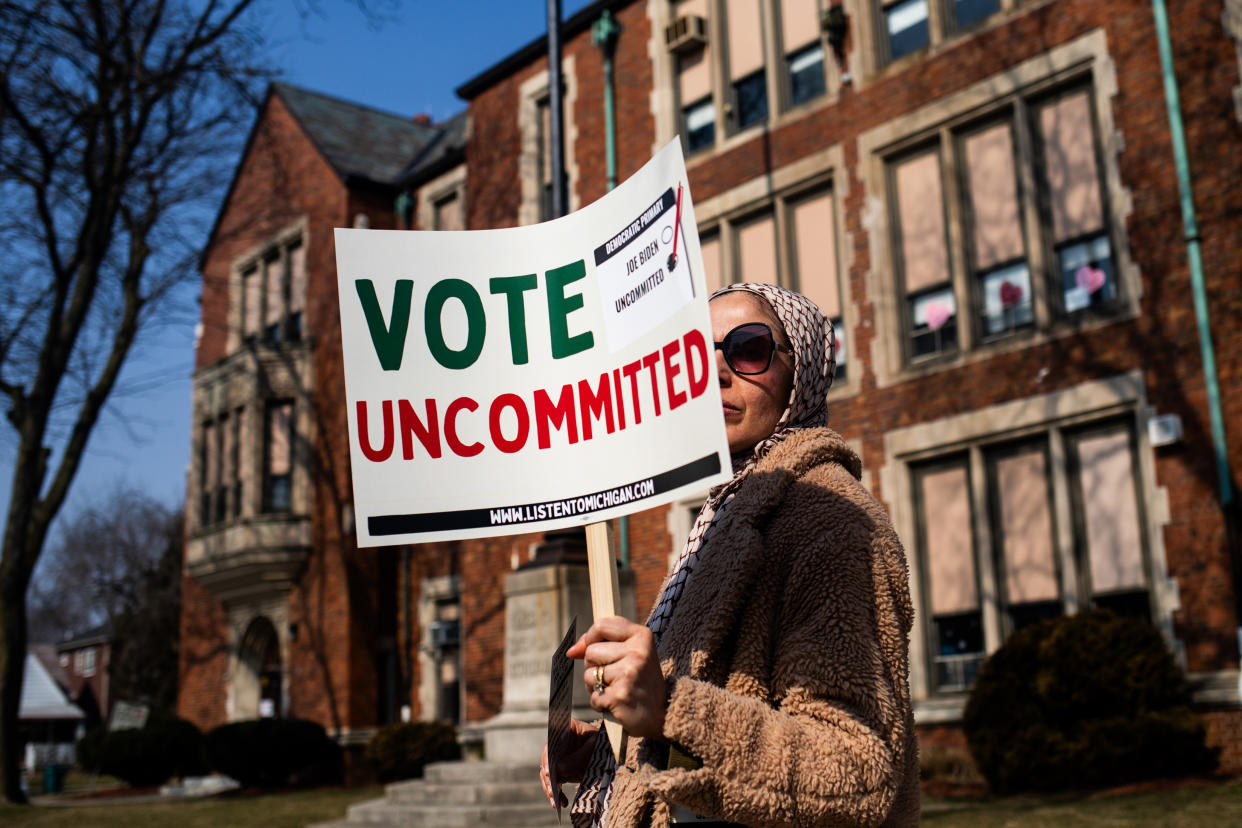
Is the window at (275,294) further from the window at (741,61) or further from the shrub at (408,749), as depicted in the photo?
the window at (741,61)

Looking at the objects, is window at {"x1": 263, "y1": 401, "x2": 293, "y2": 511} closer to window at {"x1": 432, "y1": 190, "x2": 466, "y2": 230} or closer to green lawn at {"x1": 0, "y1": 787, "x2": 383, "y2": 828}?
window at {"x1": 432, "y1": 190, "x2": 466, "y2": 230}

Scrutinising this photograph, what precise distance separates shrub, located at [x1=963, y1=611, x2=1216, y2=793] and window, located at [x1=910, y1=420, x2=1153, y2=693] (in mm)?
1268

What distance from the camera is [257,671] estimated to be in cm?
2612

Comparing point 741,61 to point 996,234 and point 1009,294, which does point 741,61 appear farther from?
point 1009,294

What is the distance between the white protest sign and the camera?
7.07 feet

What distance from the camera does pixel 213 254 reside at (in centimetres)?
2867

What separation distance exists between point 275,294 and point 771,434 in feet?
83.8

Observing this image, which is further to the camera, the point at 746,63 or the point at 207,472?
the point at 207,472

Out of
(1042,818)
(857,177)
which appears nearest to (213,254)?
(857,177)

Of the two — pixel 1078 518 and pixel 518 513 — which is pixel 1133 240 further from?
pixel 518 513

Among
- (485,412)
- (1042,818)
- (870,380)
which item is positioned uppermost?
(870,380)

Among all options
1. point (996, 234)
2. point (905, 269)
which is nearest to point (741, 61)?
point (905, 269)

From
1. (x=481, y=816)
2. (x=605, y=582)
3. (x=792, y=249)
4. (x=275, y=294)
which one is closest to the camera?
(x=605, y=582)

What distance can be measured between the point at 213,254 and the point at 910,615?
28781 millimetres
